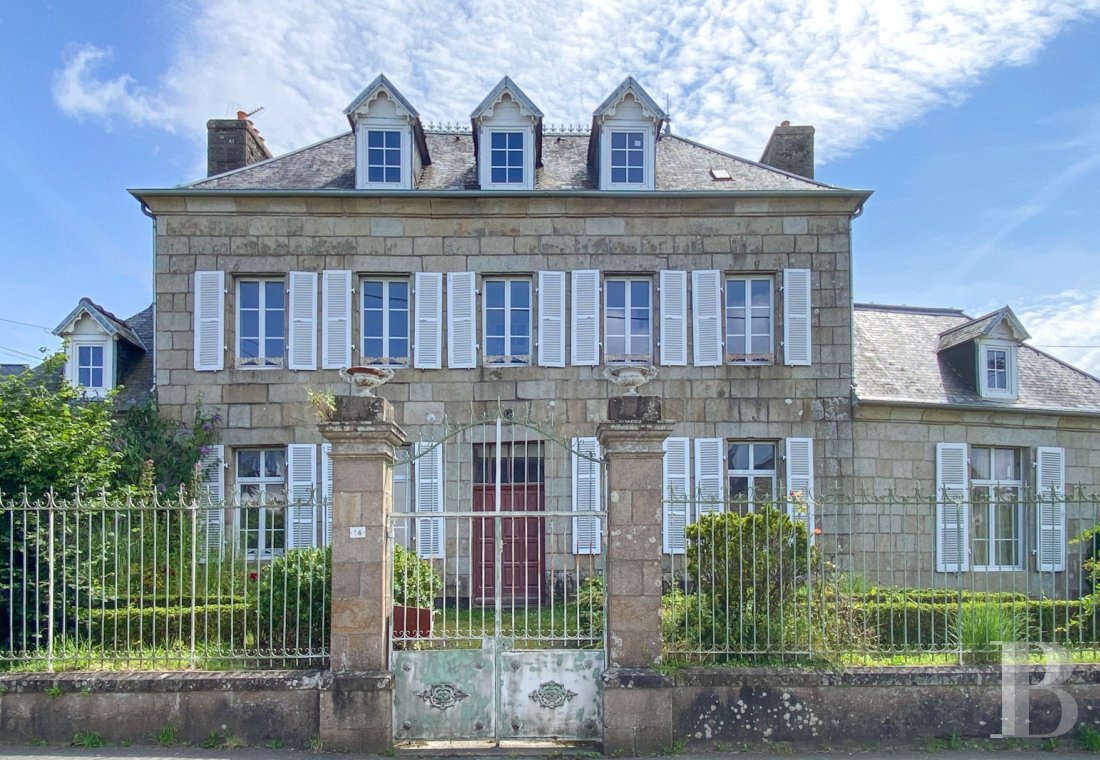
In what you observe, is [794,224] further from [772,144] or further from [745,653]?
[745,653]

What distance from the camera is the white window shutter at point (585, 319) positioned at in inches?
566

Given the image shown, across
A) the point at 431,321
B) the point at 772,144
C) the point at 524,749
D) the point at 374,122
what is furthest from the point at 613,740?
the point at 772,144

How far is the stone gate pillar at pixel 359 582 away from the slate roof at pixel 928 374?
933 cm

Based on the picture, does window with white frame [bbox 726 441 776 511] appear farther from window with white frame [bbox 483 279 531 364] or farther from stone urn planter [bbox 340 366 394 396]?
stone urn planter [bbox 340 366 394 396]

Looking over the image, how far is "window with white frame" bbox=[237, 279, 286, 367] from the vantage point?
14.4 m

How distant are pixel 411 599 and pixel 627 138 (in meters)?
9.00

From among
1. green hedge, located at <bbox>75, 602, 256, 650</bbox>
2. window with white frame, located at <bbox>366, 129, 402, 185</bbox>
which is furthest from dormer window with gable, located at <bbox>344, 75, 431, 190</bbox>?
green hedge, located at <bbox>75, 602, 256, 650</bbox>

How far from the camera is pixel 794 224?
14602 millimetres

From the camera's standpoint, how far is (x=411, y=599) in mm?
8469

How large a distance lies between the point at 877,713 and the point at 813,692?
53cm

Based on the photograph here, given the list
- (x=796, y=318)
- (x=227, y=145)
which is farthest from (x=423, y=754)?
(x=227, y=145)

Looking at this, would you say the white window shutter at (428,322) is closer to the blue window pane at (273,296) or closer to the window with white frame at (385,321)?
the window with white frame at (385,321)

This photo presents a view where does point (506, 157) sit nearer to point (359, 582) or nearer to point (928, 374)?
point (928, 374)

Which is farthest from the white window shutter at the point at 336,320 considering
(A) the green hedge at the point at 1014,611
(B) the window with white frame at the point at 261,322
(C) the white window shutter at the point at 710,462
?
(A) the green hedge at the point at 1014,611
